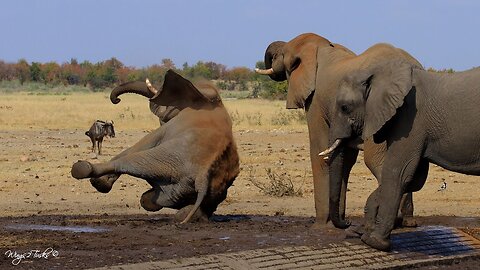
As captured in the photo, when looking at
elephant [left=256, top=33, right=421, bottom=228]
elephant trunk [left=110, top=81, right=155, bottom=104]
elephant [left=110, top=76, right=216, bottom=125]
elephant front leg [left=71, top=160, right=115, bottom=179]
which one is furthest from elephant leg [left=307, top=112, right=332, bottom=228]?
elephant trunk [left=110, top=81, right=155, bottom=104]

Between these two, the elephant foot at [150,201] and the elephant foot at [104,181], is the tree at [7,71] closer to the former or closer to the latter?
the elephant foot at [104,181]

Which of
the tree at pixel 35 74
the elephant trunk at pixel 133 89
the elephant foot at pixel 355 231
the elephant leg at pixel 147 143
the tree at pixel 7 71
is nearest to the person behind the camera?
the elephant foot at pixel 355 231

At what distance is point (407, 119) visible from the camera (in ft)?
27.1

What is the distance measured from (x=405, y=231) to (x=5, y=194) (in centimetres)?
670

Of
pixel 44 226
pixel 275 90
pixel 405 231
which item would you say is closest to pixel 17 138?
pixel 44 226

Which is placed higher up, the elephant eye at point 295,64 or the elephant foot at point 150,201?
the elephant eye at point 295,64

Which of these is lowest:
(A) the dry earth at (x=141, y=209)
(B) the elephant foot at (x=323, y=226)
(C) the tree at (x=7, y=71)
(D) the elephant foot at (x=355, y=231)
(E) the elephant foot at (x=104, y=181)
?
(C) the tree at (x=7, y=71)

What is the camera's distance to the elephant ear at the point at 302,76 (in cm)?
978

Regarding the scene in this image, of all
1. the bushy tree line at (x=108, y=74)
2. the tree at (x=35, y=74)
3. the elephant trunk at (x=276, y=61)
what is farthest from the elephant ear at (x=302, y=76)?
the tree at (x=35, y=74)

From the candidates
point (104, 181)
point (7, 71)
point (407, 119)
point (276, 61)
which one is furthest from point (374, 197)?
point (7, 71)

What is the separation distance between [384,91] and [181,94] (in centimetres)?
312

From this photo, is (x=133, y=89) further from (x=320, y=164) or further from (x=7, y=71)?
(x=7, y=71)

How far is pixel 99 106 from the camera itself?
36.3 metres

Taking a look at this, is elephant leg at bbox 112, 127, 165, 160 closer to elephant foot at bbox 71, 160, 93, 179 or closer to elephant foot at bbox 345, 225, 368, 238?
elephant foot at bbox 71, 160, 93, 179
